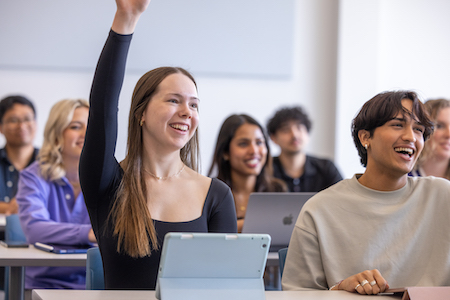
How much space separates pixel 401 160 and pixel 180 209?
0.73 metres

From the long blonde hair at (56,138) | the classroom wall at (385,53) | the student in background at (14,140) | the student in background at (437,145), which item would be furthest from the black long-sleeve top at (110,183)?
the classroom wall at (385,53)

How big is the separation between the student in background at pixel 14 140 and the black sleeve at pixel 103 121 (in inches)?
109

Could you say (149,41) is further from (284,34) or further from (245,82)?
(284,34)

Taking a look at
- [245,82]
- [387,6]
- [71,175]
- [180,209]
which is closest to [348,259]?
[180,209]

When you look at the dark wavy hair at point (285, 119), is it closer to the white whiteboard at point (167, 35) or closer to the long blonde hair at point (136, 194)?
the white whiteboard at point (167, 35)

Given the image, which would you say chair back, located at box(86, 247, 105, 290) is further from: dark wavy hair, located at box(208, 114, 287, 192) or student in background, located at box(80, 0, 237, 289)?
dark wavy hair, located at box(208, 114, 287, 192)

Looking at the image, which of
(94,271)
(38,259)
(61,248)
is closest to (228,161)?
(61,248)

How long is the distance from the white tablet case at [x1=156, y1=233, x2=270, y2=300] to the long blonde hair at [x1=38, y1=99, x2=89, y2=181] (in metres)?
1.67

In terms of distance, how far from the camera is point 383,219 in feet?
5.39

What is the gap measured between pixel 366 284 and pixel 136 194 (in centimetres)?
70

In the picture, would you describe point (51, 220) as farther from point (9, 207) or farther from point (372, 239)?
point (372, 239)

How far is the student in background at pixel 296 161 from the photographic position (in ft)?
12.1

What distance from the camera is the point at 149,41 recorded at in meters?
4.71

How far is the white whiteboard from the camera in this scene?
4531 millimetres
